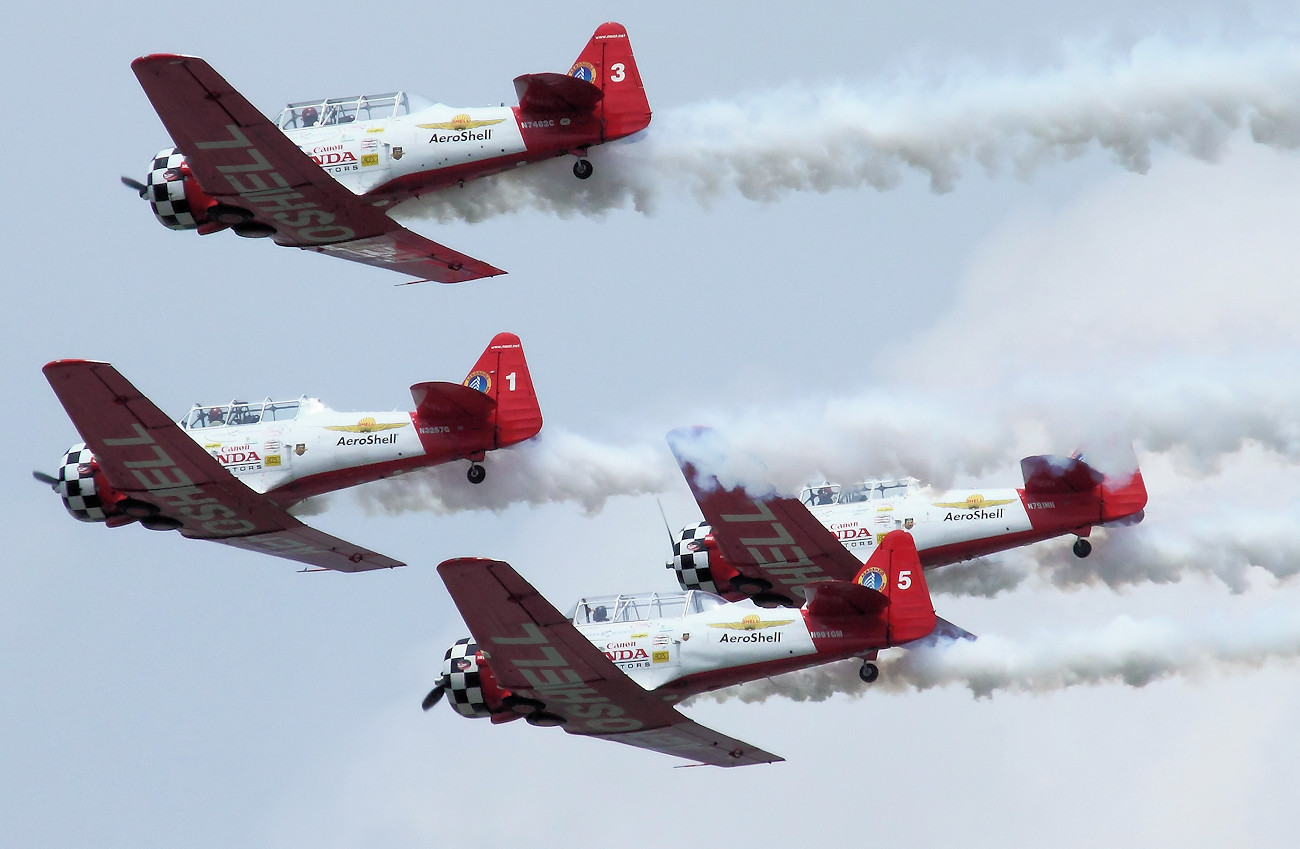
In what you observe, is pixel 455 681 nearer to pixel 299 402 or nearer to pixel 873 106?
pixel 299 402

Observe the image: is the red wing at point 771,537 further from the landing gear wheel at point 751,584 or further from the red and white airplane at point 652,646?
the red and white airplane at point 652,646

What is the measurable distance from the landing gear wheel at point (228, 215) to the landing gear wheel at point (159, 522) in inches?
172

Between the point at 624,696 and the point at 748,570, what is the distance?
14.5 ft

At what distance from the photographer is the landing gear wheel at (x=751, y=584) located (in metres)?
45.7

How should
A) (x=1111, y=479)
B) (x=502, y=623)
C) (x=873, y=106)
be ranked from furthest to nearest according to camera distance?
(x=1111, y=479)
(x=873, y=106)
(x=502, y=623)

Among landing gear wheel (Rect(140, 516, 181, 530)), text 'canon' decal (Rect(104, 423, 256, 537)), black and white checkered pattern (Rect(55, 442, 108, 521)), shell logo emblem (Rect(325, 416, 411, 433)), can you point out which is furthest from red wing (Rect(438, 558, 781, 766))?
black and white checkered pattern (Rect(55, 442, 108, 521))

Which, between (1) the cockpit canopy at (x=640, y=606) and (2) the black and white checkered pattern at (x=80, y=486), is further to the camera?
(2) the black and white checkered pattern at (x=80, y=486)

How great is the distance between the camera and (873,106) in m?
43.3

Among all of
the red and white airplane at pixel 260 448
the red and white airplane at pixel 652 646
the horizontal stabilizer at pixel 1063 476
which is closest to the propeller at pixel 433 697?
the red and white airplane at pixel 652 646

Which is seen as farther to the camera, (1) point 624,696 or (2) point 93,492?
(2) point 93,492

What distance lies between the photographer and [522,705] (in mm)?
42219

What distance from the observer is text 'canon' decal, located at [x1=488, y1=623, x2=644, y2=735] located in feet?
134

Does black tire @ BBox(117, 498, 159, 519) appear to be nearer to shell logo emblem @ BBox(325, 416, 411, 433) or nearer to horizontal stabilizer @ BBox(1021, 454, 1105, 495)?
shell logo emblem @ BBox(325, 416, 411, 433)

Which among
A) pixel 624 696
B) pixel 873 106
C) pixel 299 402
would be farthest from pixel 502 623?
pixel 873 106
